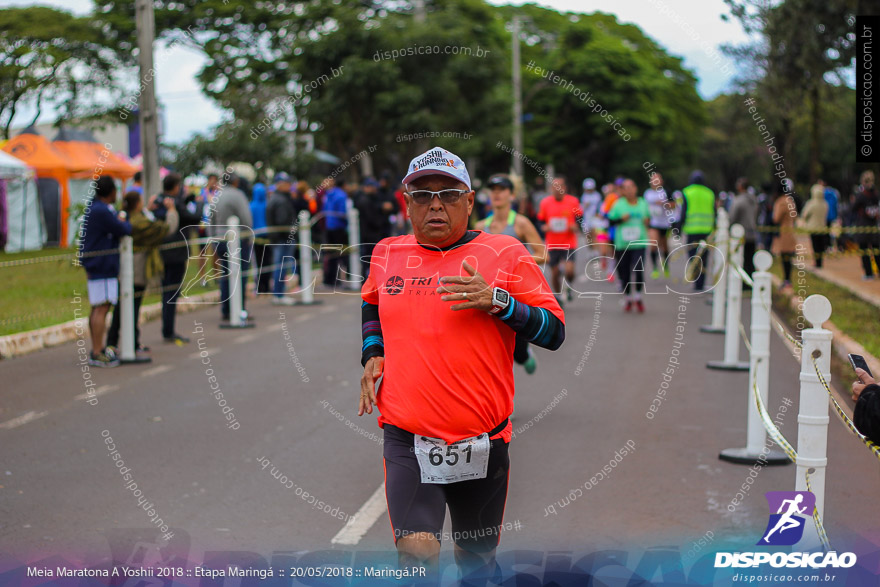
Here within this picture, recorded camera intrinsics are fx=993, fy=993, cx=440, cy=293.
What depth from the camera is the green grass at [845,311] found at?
10312mm

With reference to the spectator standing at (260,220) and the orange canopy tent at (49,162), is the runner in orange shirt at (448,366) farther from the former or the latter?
the orange canopy tent at (49,162)

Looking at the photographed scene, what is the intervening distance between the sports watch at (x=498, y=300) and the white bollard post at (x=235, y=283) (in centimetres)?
1009

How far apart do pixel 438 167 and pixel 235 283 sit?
10.1 m

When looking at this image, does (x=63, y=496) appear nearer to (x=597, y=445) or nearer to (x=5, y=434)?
(x=5, y=434)

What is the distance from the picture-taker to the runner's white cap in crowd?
338 centimetres

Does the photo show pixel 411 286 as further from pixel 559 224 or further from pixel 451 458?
pixel 559 224

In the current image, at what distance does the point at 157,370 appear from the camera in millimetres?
9883

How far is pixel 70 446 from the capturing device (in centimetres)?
684

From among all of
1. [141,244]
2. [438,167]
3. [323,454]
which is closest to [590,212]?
[141,244]

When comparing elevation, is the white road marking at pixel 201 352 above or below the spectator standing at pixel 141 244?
below

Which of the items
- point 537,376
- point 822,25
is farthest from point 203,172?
point 537,376

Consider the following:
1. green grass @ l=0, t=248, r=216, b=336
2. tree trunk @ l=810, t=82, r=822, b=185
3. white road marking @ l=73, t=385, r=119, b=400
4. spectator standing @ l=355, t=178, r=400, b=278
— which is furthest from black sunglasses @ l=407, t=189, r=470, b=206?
tree trunk @ l=810, t=82, r=822, b=185

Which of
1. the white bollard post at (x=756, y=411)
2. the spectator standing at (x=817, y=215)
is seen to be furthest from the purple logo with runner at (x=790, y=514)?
the spectator standing at (x=817, y=215)

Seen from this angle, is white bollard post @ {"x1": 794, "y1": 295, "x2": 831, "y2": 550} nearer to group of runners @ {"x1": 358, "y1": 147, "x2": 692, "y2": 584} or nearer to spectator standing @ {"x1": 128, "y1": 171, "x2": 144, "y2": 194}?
group of runners @ {"x1": 358, "y1": 147, "x2": 692, "y2": 584}
